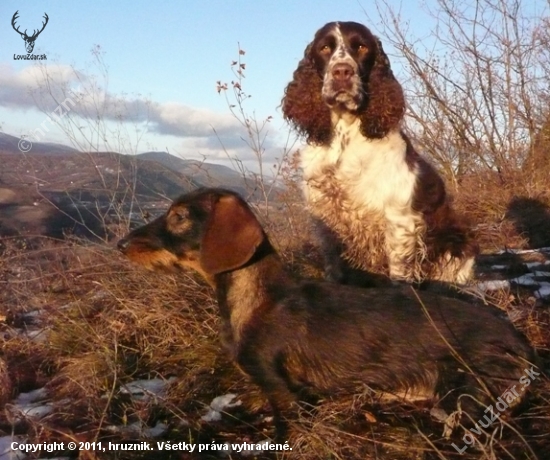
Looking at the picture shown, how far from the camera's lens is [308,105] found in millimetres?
4980

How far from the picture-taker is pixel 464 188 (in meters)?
9.95

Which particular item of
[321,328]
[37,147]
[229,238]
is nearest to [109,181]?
[37,147]

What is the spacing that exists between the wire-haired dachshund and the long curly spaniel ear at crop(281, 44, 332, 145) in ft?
4.80

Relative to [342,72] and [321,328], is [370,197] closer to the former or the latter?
[342,72]

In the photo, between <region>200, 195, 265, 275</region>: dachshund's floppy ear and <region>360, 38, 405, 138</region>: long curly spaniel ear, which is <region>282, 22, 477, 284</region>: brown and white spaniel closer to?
<region>360, 38, 405, 138</region>: long curly spaniel ear

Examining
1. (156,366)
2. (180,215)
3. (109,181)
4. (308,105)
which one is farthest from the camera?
(109,181)

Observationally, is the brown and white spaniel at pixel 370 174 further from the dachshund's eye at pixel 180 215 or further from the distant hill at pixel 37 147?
the distant hill at pixel 37 147

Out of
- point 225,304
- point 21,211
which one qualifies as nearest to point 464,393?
point 225,304

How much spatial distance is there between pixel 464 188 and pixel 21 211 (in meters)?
6.38

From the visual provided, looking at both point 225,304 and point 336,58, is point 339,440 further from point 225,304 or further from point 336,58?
point 336,58

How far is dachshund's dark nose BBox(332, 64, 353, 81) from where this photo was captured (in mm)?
4512

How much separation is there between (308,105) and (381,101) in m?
0.58

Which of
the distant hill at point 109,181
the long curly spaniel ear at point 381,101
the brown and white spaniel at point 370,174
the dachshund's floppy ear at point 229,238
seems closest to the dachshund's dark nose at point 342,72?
the brown and white spaniel at point 370,174

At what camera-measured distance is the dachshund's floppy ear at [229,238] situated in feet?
11.3
